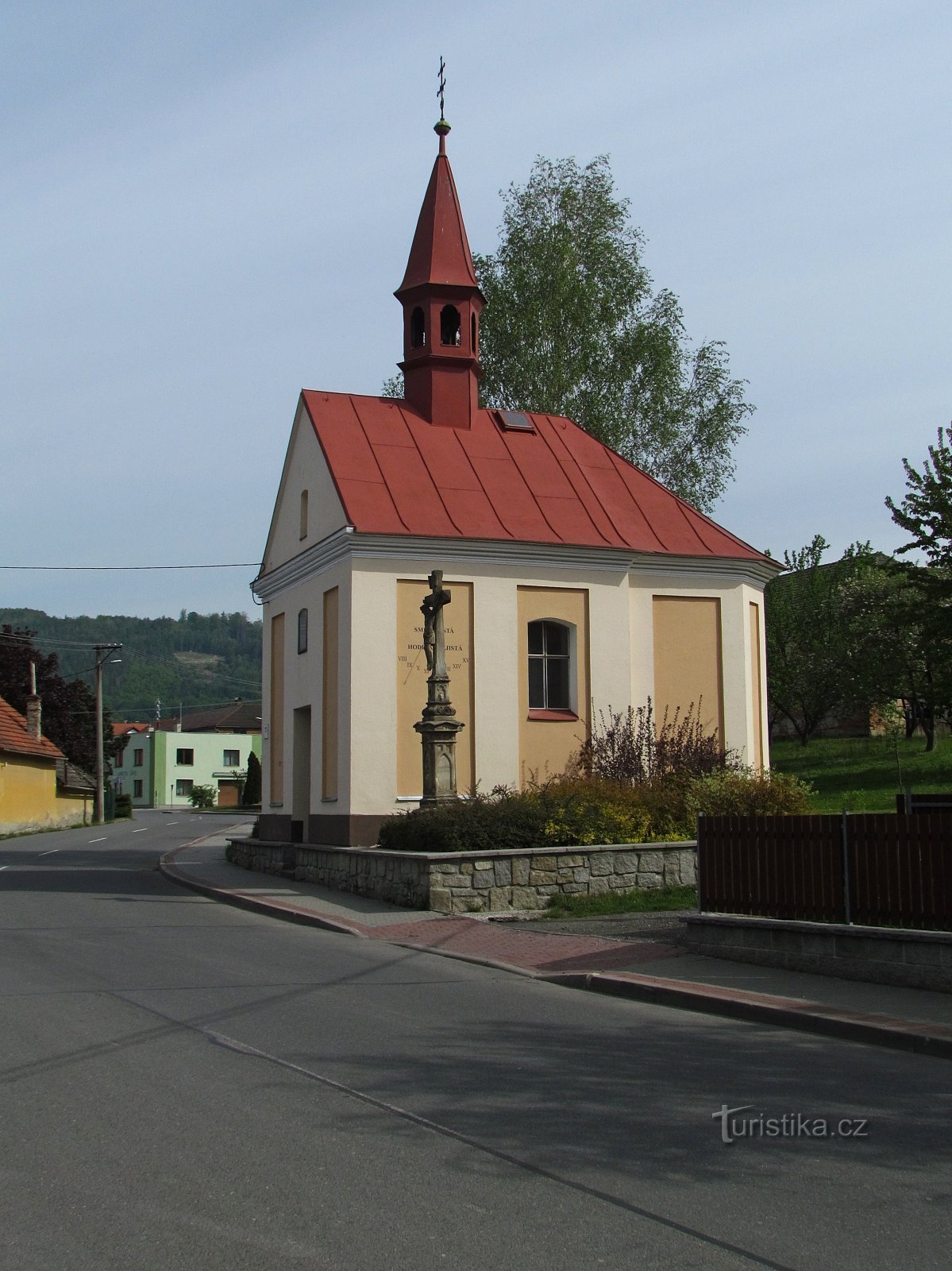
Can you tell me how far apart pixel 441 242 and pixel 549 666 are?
9.85 meters

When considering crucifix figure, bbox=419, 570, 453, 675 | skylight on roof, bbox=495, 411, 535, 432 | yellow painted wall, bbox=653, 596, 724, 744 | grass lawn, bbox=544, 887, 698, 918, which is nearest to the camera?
grass lawn, bbox=544, 887, 698, 918

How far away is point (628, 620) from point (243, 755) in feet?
306

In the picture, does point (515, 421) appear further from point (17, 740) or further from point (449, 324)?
point (17, 740)

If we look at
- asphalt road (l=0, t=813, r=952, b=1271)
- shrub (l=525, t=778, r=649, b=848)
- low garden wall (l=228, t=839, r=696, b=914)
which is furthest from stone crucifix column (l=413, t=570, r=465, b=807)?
asphalt road (l=0, t=813, r=952, b=1271)

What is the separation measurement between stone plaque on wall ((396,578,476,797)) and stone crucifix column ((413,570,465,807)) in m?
2.15

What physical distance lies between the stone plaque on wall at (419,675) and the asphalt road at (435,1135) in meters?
10.9

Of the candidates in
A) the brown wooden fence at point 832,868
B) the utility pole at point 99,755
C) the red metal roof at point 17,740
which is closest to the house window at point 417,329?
the brown wooden fence at point 832,868

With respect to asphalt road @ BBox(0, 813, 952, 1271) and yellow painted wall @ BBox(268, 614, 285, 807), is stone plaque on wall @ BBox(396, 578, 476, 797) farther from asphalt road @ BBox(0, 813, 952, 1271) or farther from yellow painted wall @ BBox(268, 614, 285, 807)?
asphalt road @ BBox(0, 813, 952, 1271)

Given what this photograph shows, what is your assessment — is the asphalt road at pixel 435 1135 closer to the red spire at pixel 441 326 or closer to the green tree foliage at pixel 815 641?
the red spire at pixel 441 326

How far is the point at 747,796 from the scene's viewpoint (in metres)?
19.4

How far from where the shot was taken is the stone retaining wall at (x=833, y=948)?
10250mm

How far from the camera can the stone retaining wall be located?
10250 mm

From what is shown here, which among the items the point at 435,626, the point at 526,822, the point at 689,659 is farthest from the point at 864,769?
the point at 526,822

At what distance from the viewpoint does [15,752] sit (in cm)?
4728
